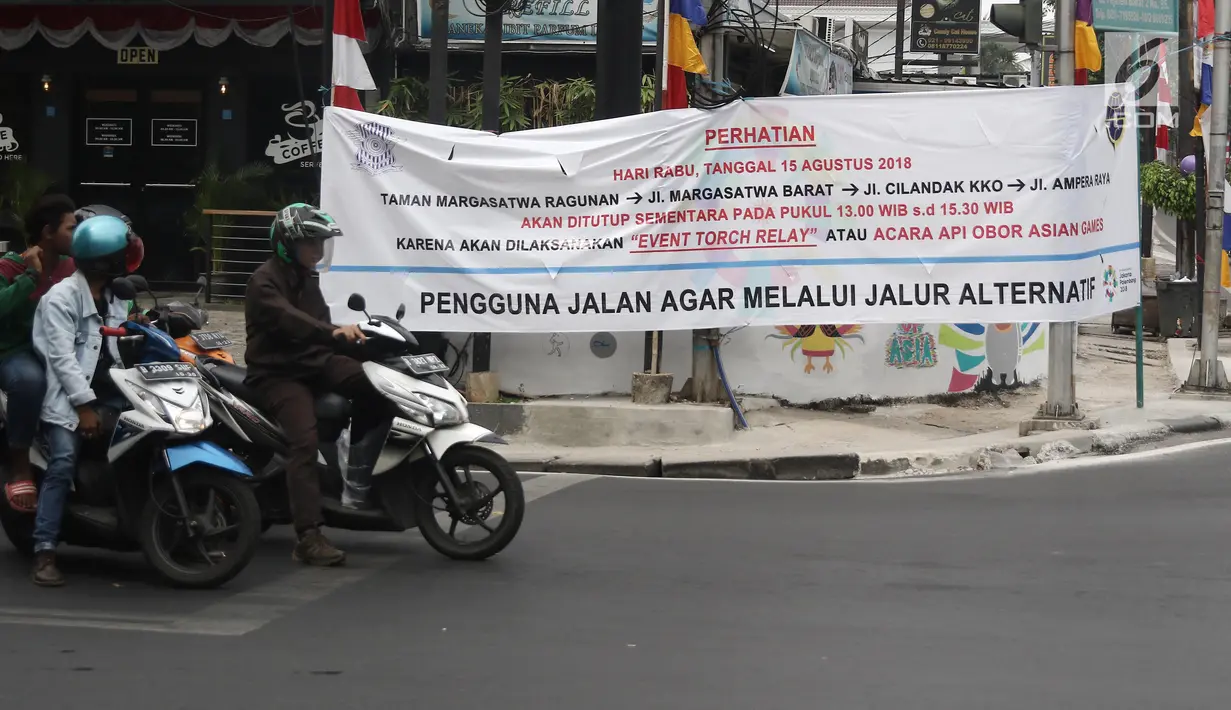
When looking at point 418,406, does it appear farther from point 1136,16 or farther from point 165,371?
point 1136,16

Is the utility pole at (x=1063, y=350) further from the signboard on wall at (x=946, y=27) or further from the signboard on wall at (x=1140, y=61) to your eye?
the signboard on wall at (x=946, y=27)

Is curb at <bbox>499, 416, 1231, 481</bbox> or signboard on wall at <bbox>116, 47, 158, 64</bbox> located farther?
signboard on wall at <bbox>116, 47, 158, 64</bbox>

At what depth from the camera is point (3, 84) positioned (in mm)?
19219

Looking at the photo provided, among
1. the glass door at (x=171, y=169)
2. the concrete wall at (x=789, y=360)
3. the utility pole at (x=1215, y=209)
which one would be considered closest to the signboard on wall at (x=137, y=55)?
the glass door at (x=171, y=169)

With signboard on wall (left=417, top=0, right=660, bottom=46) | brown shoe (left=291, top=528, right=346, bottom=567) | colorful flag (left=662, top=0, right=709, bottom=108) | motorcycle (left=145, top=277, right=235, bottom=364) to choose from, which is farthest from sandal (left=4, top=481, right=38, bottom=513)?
signboard on wall (left=417, top=0, right=660, bottom=46)

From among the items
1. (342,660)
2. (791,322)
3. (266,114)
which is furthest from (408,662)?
(266,114)

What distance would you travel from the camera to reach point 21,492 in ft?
20.5

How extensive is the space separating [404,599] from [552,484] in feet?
10.4

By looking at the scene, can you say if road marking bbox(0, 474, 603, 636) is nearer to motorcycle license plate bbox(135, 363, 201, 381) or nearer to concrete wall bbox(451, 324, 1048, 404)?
motorcycle license plate bbox(135, 363, 201, 381)

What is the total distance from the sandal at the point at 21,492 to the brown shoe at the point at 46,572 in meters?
0.23

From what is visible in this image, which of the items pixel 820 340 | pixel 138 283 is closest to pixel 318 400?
pixel 138 283

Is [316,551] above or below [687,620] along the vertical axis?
above

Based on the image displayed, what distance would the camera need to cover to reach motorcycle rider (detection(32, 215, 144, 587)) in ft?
19.7

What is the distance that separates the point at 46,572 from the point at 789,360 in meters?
6.65
